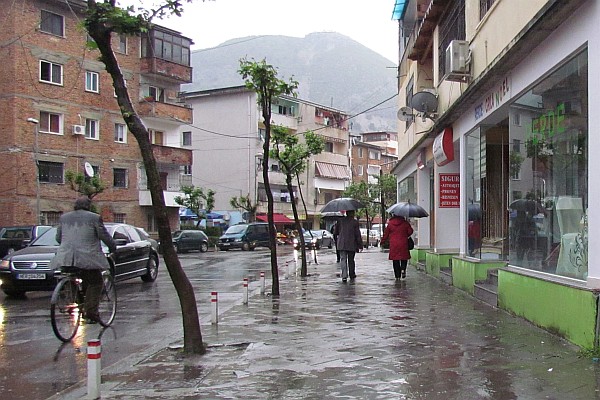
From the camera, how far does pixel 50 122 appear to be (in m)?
37.0

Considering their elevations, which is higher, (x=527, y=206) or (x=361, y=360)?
(x=527, y=206)

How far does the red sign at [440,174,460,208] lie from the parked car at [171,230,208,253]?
24985mm

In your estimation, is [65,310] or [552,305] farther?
[65,310]

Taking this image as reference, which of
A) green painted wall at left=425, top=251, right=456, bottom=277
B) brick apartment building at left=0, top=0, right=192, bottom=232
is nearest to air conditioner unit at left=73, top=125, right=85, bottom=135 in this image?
brick apartment building at left=0, top=0, right=192, bottom=232

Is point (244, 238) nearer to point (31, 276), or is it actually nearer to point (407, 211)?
point (407, 211)

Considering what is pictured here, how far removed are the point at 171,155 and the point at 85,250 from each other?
3707cm

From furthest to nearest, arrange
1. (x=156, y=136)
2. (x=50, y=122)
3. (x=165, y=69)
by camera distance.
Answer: (x=156, y=136), (x=165, y=69), (x=50, y=122)

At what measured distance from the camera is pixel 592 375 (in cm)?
599

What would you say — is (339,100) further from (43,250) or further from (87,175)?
(43,250)

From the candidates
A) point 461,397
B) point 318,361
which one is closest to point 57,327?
point 318,361

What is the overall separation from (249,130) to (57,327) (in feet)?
167

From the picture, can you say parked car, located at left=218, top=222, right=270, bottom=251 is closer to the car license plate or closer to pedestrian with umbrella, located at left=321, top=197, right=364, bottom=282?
pedestrian with umbrella, located at left=321, top=197, right=364, bottom=282

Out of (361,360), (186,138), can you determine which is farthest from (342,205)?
(186,138)

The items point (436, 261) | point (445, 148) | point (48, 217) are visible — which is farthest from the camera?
point (48, 217)
